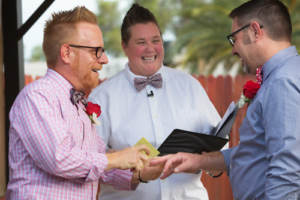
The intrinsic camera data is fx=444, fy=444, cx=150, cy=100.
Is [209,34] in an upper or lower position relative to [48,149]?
upper

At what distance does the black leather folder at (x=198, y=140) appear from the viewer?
9.98ft

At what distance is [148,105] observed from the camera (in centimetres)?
360

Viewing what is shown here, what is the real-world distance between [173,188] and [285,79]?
59.7 inches

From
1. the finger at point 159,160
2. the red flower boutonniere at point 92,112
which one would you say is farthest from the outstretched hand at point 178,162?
the red flower boutonniere at point 92,112

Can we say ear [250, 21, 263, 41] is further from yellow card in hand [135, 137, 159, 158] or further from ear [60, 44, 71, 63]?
ear [60, 44, 71, 63]

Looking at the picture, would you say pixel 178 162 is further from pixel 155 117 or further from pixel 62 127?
pixel 62 127

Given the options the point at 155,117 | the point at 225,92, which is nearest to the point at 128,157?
the point at 155,117

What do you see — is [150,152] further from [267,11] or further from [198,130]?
[267,11]

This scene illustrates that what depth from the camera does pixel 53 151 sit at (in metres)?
2.31

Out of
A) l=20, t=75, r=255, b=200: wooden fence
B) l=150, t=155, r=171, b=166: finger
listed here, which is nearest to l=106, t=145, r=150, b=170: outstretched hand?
l=150, t=155, r=171, b=166: finger

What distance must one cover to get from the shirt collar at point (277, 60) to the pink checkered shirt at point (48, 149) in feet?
3.39

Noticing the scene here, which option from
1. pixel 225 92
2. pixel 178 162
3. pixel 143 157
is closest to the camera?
pixel 143 157

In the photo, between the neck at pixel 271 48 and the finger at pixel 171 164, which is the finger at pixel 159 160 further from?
the neck at pixel 271 48

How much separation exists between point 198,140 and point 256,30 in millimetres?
936
